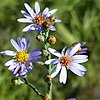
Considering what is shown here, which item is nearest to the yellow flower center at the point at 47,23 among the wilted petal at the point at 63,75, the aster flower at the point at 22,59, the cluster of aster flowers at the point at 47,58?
the cluster of aster flowers at the point at 47,58

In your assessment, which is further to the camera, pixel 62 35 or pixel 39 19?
pixel 62 35

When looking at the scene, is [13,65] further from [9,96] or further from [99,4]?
[99,4]

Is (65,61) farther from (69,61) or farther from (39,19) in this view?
(39,19)

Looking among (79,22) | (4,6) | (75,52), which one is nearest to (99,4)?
(79,22)

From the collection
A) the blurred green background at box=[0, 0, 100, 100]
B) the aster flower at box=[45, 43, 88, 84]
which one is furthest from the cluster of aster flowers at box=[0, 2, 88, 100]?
the blurred green background at box=[0, 0, 100, 100]

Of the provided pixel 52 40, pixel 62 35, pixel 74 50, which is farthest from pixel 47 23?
pixel 62 35

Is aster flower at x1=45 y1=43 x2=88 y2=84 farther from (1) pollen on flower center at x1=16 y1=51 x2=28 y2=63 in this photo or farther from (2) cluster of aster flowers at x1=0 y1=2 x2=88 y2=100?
(1) pollen on flower center at x1=16 y1=51 x2=28 y2=63
